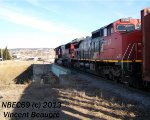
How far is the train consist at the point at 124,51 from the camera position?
39.9ft

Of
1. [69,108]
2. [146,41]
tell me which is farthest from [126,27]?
[69,108]

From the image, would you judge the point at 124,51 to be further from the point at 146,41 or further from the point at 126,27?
the point at 146,41

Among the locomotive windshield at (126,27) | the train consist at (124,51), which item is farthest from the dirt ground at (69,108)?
the locomotive windshield at (126,27)

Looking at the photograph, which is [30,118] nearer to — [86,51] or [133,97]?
[133,97]

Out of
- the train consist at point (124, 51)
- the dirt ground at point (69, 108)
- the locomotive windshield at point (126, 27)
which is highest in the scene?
the locomotive windshield at point (126, 27)

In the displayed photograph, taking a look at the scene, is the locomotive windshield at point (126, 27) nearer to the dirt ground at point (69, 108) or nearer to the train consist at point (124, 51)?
the train consist at point (124, 51)

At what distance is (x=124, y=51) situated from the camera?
17.2 metres

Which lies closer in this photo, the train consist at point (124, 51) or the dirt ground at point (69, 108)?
the dirt ground at point (69, 108)

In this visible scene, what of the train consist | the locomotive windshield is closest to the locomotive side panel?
the train consist

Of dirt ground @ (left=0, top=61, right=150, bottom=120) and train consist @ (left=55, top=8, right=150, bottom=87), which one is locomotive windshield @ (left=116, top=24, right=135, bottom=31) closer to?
train consist @ (left=55, top=8, right=150, bottom=87)

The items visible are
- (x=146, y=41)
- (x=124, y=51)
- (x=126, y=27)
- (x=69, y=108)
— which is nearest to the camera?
(x=69, y=108)

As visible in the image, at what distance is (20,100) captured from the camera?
12.8 metres

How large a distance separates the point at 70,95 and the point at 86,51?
16006 millimetres

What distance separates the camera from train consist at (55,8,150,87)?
12.2m
